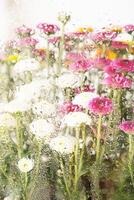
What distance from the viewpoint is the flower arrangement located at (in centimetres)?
82

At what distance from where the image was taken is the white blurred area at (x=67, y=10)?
1.66m

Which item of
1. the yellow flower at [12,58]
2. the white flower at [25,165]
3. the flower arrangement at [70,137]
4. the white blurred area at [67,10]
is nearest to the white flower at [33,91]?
the flower arrangement at [70,137]

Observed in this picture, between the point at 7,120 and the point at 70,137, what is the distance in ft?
0.37

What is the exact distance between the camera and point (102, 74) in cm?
105

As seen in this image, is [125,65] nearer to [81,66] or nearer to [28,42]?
[81,66]

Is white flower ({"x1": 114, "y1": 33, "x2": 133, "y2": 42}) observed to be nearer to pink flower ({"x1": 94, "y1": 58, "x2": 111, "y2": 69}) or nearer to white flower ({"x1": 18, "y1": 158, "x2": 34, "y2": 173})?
pink flower ({"x1": 94, "y1": 58, "x2": 111, "y2": 69})

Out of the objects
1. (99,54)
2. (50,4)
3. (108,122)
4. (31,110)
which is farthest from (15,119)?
(50,4)

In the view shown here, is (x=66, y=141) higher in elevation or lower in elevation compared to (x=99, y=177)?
higher

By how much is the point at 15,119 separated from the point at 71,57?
8.0 inches

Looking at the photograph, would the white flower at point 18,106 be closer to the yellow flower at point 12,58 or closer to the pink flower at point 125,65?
the pink flower at point 125,65

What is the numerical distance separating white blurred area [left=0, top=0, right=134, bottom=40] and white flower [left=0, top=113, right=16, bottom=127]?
32.5 inches

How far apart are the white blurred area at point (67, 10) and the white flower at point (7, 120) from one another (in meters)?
0.83

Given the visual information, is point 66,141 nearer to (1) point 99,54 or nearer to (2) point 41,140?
(2) point 41,140

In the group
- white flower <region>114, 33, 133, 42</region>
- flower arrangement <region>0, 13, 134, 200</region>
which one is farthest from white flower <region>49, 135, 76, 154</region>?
white flower <region>114, 33, 133, 42</region>
